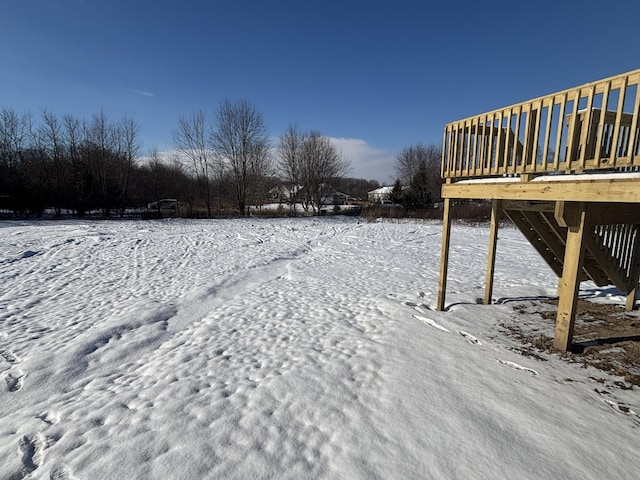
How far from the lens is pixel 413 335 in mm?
4719

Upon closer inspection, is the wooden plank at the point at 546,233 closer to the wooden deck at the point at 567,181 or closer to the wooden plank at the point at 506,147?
the wooden deck at the point at 567,181

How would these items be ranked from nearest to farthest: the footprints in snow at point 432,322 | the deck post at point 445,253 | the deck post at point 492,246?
the footprints in snow at point 432,322 → the deck post at point 445,253 → the deck post at point 492,246

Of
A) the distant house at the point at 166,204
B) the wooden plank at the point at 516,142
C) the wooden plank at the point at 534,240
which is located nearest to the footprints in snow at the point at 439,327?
the wooden plank at the point at 516,142

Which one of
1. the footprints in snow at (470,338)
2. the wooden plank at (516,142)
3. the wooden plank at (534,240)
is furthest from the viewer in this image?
the wooden plank at (534,240)

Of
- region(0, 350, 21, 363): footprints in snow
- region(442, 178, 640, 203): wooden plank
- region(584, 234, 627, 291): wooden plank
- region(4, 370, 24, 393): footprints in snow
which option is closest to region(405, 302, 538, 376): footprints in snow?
region(584, 234, 627, 291): wooden plank

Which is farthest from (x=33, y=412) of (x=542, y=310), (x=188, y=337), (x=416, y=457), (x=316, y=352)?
(x=542, y=310)

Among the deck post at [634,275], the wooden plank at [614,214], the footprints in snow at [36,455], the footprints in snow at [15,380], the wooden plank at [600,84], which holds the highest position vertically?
the wooden plank at [600,84]

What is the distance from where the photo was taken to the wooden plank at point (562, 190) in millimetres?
2951

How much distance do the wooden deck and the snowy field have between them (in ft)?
4.13

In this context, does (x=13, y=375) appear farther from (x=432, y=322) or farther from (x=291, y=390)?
(x=432, y=322)

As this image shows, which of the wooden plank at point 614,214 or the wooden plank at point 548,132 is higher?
the wooden plank at point 548,132

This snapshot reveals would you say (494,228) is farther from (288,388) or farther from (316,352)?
(288,388)

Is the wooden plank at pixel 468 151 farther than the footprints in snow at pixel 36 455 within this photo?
Yes

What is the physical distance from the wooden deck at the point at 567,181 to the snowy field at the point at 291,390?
1260 millimetres
